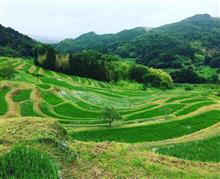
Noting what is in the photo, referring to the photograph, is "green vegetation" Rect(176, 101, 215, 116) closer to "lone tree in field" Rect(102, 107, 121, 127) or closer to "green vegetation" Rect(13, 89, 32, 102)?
"lone tree in field" Rect(102, 107, 121, 127)

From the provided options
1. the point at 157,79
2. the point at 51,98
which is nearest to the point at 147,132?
the point at 51,98

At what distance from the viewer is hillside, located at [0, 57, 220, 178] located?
49.3 ft

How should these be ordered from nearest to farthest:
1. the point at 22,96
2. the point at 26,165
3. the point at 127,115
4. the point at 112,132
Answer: the point at 26,165, the point at 112,132, the point at 127,115, the point at 22,96

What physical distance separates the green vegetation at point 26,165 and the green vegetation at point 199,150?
57.4 ft

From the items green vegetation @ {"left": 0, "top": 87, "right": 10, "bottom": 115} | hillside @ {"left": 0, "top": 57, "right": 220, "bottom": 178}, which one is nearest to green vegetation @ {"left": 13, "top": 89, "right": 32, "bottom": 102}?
hillside @ {"left": 0, "top": 57, "right": 220, "bottom": 178}

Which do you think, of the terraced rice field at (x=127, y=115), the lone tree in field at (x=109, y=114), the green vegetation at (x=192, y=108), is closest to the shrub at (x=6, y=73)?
the terraced rice field at (x=127, y=115)

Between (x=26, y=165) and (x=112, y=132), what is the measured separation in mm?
35135

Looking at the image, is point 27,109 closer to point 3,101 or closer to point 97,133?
point 3,101

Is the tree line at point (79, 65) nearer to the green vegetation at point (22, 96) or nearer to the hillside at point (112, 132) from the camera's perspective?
the hillside at point (112, 132)

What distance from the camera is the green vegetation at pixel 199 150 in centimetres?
3158

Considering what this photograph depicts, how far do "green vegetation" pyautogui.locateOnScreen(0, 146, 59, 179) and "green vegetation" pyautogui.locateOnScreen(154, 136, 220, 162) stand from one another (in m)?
17.5

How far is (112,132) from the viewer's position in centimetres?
4778

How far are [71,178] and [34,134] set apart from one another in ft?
10.8

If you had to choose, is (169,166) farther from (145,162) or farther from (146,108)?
(146,108)
